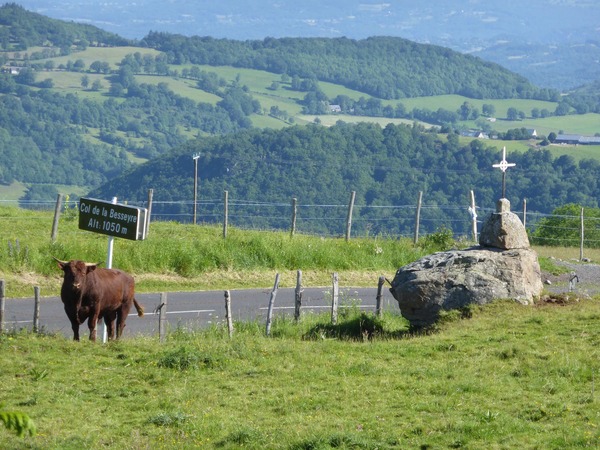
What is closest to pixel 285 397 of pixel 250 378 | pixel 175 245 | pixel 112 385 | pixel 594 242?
pixel 250 378

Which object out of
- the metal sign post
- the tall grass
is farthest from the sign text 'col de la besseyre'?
the tall grass

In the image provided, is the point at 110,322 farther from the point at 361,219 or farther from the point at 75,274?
the point at 361,219

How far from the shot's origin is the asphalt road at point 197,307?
993 inches

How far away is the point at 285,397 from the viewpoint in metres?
17.0

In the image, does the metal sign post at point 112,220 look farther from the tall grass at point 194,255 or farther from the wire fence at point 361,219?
the wire fence at point 361,219

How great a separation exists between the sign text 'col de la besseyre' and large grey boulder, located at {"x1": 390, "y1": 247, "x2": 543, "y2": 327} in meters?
5.35

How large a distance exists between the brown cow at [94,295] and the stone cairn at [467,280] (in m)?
5.52

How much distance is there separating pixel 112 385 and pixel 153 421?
2324 mm

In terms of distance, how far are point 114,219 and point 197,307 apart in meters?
5.95

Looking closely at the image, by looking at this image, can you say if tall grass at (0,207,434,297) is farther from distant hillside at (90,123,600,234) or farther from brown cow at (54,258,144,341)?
distant hillside at (90,123,600,234)

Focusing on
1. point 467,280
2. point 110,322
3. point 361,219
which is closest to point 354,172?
point 361,219

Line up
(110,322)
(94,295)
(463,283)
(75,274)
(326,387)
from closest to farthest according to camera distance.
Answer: (326,387) < (75,274) < (94,295) < (110,322) < (463,283)

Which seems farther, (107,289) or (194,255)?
(194,255)

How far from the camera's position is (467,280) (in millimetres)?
23172
